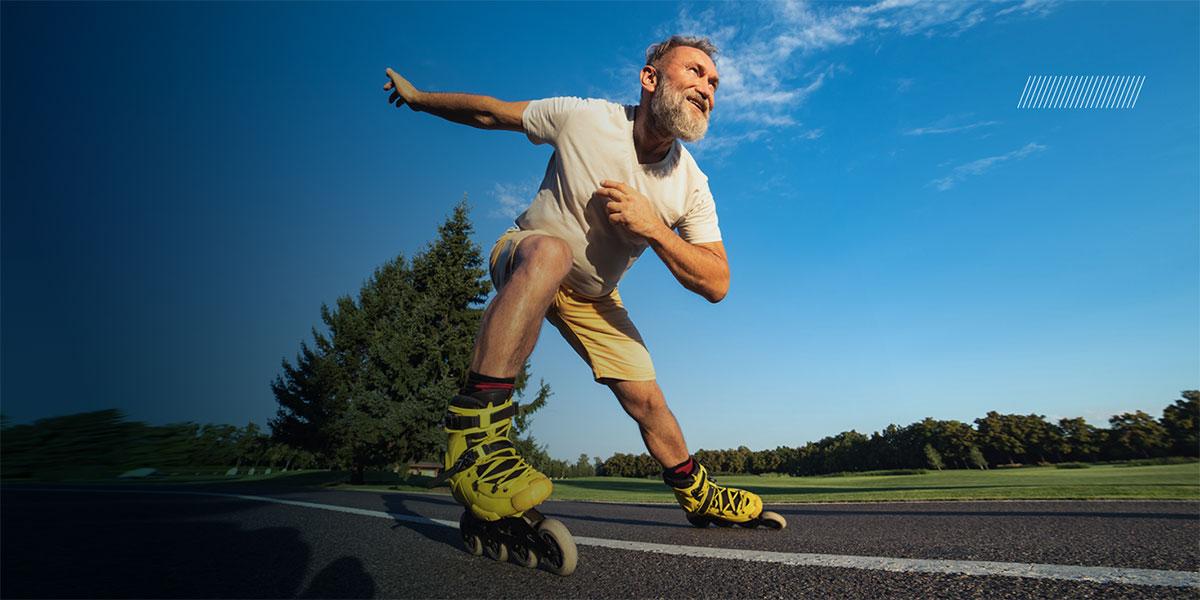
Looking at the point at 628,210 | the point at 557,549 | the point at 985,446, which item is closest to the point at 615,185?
the point at 628,210

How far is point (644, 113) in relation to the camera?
2.38 meters

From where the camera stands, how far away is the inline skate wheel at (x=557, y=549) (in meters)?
1.35

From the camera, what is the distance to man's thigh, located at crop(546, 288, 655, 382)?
2568 millimetres

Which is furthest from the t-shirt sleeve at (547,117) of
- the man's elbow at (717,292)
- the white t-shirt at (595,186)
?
the man's elbow at (717,292)

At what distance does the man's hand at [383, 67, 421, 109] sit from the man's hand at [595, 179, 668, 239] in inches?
52.5

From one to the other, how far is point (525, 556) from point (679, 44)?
2.28 meters

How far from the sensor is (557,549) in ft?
4.50

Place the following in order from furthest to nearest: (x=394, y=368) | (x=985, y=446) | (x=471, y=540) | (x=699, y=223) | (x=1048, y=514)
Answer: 1. (x=985, y=446)
2. (x=394, y=368)
3. (x=1048, y=514)
4. (x=699, y=223)
5. (x=471, y=540)

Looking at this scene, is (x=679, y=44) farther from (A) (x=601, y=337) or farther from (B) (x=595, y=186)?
(A) (x=601, y=337)

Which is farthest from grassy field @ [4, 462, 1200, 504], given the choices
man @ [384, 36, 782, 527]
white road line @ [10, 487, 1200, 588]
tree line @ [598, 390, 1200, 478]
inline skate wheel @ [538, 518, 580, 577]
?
tree line @ [598, 390, 1200, 478]

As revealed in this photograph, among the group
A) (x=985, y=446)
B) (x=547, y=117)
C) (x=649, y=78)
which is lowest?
(x=985, y=446)

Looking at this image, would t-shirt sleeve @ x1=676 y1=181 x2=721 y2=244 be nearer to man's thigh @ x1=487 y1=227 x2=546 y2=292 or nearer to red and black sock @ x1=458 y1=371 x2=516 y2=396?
man's thigh @ x1=487 y1=227 x2=546 y2=292

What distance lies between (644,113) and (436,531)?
6.61 ft

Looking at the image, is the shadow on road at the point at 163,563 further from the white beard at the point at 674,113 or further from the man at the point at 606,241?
the white beard at the point at 674,113
